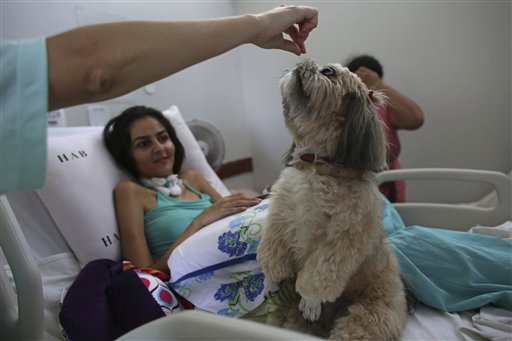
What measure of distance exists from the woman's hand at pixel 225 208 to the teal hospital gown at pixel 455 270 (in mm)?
506

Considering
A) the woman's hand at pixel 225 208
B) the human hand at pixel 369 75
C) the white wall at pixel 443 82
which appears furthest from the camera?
the white wall at pixel 443 82

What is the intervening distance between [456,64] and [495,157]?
1.91 ft

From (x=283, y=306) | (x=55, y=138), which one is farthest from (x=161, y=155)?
(x=283, y=306)

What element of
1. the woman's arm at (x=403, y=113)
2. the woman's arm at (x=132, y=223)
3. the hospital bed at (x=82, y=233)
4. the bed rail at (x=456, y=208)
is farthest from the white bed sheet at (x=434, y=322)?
the woman's arm at (x=403, y=113)

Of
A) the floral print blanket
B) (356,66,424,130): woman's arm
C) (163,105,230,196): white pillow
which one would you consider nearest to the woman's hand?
the floral print blanket

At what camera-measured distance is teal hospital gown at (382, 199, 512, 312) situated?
998 mm

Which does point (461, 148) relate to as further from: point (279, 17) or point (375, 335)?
point (279, 17)

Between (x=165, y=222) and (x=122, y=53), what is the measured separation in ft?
3.35

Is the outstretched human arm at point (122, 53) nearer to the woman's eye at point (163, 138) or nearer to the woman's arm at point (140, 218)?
the woman's arm at point (140, 218)

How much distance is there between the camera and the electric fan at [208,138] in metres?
2.03

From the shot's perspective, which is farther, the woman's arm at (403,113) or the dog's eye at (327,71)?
the woman's arm at (403,113)

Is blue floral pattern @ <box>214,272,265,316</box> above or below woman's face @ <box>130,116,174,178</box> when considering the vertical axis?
below

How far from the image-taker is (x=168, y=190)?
1538mm

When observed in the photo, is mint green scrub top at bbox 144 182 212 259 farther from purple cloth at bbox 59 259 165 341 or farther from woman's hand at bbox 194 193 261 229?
purple cloth at bbox 59 259 165 341
